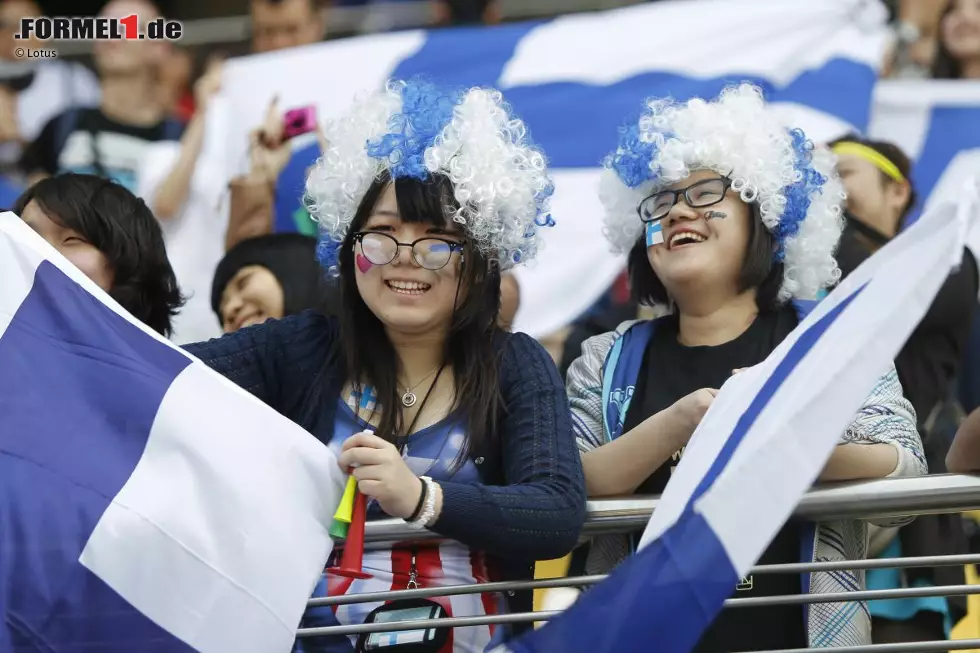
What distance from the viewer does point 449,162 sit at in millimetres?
2959

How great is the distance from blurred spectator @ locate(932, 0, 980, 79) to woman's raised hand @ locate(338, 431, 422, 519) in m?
3.94

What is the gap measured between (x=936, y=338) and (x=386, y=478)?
208 cm

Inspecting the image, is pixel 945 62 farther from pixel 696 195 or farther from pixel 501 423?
pixel 501 423

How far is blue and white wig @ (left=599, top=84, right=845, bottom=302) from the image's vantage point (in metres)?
3.39

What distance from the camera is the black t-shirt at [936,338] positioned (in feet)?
12.9

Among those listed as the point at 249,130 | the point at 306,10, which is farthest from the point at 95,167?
the point at 306,10

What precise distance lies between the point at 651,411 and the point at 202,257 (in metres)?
2.91

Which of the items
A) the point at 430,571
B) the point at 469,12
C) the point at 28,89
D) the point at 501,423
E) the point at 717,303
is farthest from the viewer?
the point at 28,89

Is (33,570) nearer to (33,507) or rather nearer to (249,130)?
(33,507)

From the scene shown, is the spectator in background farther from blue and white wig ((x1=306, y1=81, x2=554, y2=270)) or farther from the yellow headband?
blue and white wig ((x1=306, y1=81, x2=554, y2=270))

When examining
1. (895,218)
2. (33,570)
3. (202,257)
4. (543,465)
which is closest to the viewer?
(33,570)

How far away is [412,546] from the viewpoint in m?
2.80

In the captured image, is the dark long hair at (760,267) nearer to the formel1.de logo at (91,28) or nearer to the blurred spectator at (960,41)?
the blurred spectator at (960,41)

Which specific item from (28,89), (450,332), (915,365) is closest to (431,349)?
(450,332)
